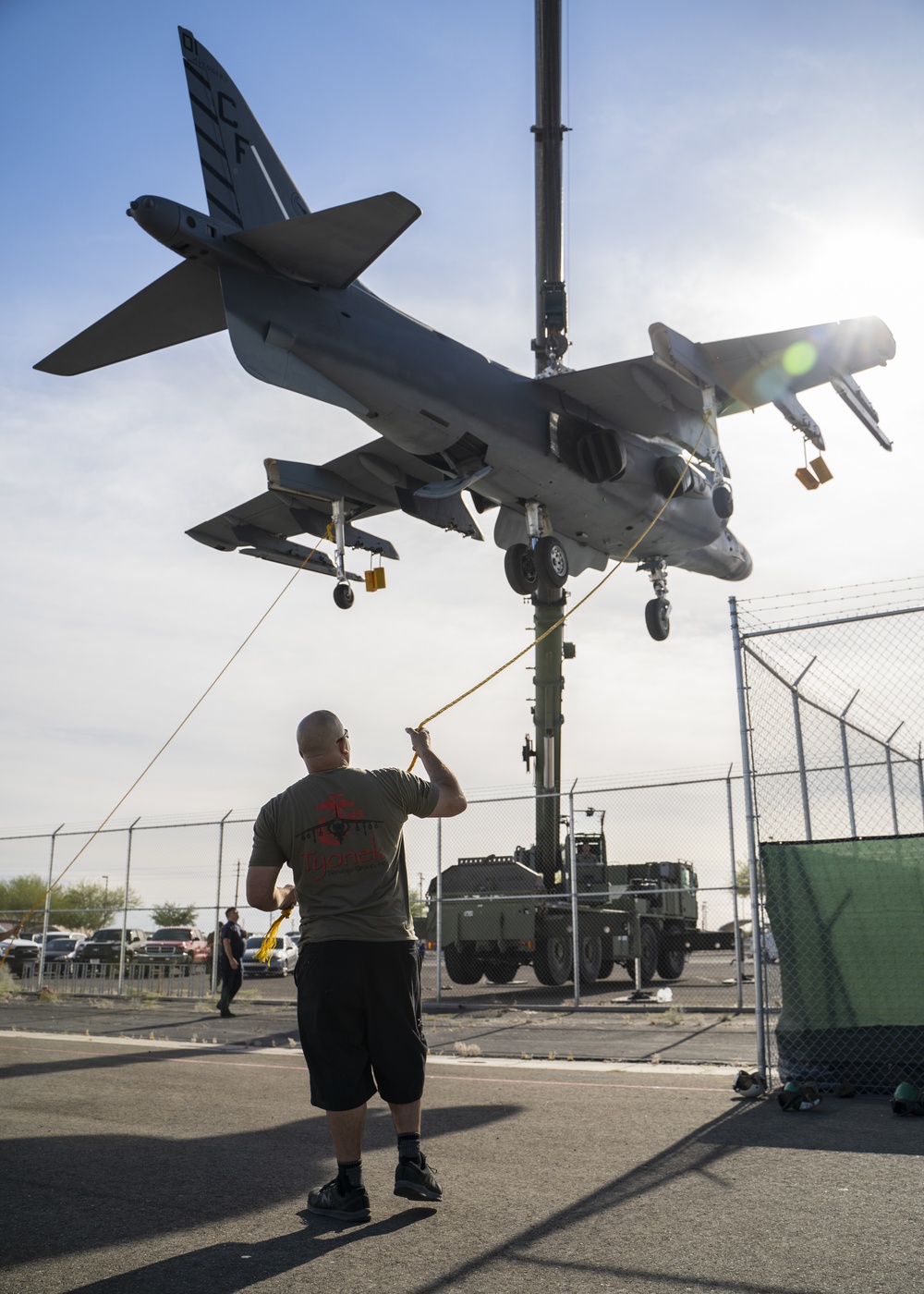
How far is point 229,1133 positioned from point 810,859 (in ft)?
14.1

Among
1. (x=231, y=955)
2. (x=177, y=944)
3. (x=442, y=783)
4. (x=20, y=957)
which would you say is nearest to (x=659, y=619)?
(x=231, y=955)

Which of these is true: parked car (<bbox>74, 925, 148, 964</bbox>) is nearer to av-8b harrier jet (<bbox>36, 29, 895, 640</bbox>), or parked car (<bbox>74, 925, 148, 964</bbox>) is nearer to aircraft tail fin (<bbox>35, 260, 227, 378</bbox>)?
av-8b harrier jet (<bbox>36, 29, 895, 640</bbox>)

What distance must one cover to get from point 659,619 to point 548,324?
18.2 ft

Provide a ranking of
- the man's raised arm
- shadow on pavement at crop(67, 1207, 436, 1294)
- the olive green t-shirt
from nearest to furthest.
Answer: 1. shadow on pavement at crop(67, 1207, 436, 1294)
2. the olive green t-shirt
3. the man's raised arm

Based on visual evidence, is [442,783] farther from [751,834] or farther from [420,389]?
[420,389]

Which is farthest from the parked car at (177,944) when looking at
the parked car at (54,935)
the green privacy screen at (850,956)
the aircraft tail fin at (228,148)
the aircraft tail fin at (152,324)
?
the green privacy screen at (850,956)

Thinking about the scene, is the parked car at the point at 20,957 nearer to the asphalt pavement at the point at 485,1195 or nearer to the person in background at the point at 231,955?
the person in background at the point at 231,955

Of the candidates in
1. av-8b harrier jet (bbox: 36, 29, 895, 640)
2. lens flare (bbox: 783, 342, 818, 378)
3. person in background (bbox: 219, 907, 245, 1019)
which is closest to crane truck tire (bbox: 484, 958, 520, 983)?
person in background (bbox: 219, 907, 245, 1019)

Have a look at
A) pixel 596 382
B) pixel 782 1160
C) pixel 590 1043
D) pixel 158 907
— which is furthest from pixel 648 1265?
pixel 158 907

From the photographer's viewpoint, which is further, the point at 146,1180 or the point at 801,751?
the point at 801,751

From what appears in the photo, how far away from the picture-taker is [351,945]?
4.36m

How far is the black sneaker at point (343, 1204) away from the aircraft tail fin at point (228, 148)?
11.4 metres

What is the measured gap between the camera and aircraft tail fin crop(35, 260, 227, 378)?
12.3 m

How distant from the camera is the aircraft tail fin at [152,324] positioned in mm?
12305
